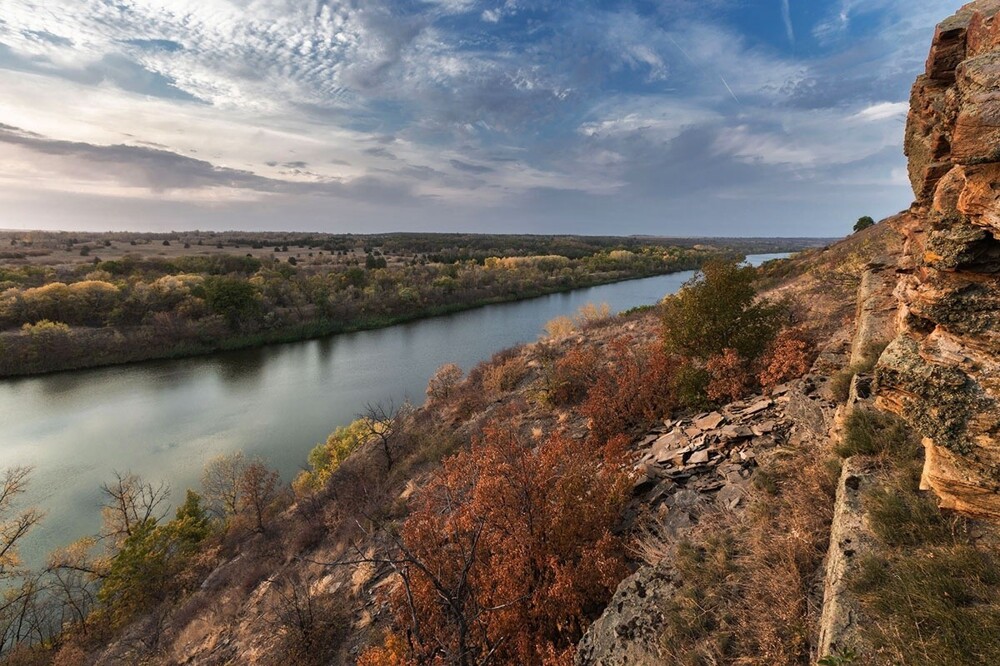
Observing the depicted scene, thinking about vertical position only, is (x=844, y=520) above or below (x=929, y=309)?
below

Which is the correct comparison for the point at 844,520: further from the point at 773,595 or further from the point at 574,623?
the point at 574,623

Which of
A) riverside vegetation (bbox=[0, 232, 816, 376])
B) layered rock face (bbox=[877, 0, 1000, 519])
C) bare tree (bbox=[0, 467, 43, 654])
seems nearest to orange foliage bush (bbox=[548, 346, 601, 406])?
layered rock face (bbox=[877, 0, 1000, 519])

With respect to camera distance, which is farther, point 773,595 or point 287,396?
point 287,396

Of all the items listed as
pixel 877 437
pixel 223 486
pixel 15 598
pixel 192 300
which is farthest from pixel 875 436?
pixel 192 300

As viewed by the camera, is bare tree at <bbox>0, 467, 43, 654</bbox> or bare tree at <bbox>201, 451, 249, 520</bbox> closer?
bare tree at <bbox>0, 467, 43, 654</bbox>

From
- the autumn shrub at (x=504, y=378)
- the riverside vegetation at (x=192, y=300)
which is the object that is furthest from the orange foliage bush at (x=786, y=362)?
the riverside vegetation at (x=192, y=300)

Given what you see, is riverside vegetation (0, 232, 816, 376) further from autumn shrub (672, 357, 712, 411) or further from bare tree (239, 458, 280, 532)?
bare tree (239, 458, 280, 532)

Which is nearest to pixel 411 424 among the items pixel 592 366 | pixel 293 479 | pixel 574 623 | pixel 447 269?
pixel 293 479

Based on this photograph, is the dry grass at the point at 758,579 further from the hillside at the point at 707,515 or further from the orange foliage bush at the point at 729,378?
the orange foliage bush at the point at 729,378

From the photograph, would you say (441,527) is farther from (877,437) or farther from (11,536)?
(11,536)
